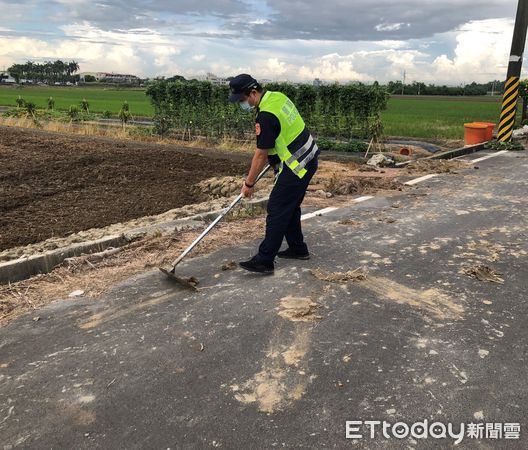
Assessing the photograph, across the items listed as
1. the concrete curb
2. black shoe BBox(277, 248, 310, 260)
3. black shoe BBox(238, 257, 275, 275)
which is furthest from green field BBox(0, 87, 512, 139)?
black shoe BBox(238, 257, 275, 275)

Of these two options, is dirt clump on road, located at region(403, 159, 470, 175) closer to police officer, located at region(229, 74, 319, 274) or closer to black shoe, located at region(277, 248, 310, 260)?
black shoe, located at region(277, 248, 310, 260)

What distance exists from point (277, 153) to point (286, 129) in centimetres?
24

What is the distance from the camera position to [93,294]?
4.06m

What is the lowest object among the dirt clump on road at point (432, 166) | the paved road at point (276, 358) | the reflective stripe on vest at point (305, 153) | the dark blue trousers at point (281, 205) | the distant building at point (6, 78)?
the paved road at point (276, 358)

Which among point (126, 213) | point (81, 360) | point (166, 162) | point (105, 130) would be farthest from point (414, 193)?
point (105, 130)

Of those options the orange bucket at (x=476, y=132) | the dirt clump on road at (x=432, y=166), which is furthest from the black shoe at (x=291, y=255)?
the orange bucket at (x=476, y=132)

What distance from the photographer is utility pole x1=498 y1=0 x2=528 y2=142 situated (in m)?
13.2

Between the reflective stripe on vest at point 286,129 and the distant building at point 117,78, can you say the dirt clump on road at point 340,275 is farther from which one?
the distant building at point 117,78

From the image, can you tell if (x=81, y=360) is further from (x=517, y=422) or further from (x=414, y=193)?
(x=414, y=193)

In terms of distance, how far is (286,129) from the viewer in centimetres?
415

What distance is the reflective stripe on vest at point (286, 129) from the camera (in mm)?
4086

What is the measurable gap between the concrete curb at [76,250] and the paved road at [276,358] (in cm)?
86

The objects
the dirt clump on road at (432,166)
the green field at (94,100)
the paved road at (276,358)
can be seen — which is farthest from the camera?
the green field at (94,100)

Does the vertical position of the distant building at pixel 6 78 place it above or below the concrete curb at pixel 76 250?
above
